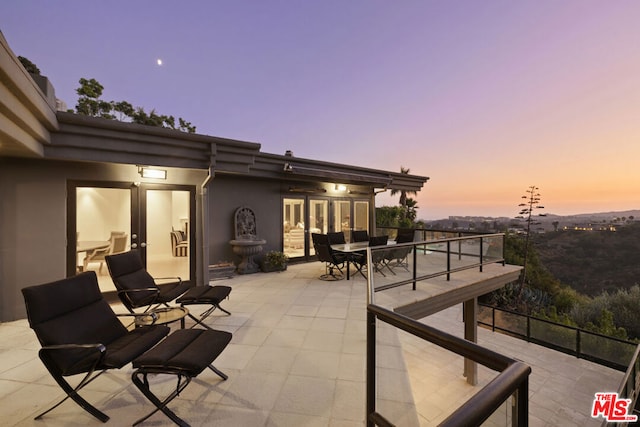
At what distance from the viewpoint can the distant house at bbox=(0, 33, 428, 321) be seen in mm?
3723

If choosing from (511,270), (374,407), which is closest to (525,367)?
(374,407)

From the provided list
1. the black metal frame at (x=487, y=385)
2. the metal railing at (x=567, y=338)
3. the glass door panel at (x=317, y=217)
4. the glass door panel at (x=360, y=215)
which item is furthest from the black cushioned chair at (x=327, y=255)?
the metal railing at (x=567, y=338)

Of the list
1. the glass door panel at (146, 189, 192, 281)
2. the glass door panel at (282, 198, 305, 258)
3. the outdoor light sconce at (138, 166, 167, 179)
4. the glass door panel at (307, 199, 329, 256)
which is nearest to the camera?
the outdoor light sconce at (138, 166, 167, 179)

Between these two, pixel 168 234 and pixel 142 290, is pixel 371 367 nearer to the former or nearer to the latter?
pixel 142 290

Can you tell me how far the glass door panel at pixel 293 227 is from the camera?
7.96 meters

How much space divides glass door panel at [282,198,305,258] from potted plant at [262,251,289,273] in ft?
2.55

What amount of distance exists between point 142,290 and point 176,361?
1823 mm

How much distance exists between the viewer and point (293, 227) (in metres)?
8.15

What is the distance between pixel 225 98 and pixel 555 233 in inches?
1076

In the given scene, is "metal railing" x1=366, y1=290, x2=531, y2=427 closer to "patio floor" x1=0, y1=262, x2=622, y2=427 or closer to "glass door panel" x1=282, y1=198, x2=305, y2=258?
"patio floor" x1=0, y1=262, x2=622, y2=427

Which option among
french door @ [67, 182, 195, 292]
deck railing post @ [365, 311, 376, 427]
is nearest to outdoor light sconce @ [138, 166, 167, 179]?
french door @ [67, 182, 195, 292]

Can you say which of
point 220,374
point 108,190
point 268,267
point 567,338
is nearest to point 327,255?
point 268,267

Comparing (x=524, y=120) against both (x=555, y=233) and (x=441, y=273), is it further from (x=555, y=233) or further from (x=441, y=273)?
(x=555, y=233)

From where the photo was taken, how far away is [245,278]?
634 centimetres
